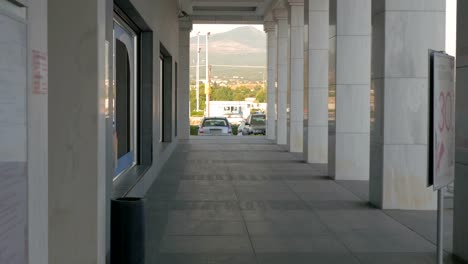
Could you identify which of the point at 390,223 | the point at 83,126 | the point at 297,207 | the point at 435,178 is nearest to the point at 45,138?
the point at 83,126

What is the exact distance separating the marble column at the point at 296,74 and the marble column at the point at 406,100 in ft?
43.6

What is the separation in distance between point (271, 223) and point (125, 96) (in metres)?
4.85

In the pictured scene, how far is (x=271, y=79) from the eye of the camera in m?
35.0

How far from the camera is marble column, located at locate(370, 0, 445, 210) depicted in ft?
36.9

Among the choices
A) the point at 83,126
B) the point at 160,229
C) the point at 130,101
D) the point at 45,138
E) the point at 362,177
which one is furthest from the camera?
the point at 362,177

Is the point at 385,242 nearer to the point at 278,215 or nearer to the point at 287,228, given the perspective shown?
the point at 287,228

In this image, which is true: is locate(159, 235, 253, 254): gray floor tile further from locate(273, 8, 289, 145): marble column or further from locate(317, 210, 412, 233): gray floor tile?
locate(273, 8, 289, 145): marble column

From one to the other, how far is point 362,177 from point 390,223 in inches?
220

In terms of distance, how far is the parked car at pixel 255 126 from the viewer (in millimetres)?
40750

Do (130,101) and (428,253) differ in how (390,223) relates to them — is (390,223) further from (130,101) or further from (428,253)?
(130,101)

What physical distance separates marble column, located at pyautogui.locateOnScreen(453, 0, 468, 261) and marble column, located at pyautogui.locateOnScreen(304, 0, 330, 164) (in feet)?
38.9

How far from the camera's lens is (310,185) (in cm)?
1487

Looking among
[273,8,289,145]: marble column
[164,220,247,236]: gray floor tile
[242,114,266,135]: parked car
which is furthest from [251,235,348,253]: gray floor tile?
[242,114,266,135]: parked car

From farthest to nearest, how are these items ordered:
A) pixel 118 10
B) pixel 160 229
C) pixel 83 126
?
pixel 118 10 → pixel 160 229 → pixel 83 126
